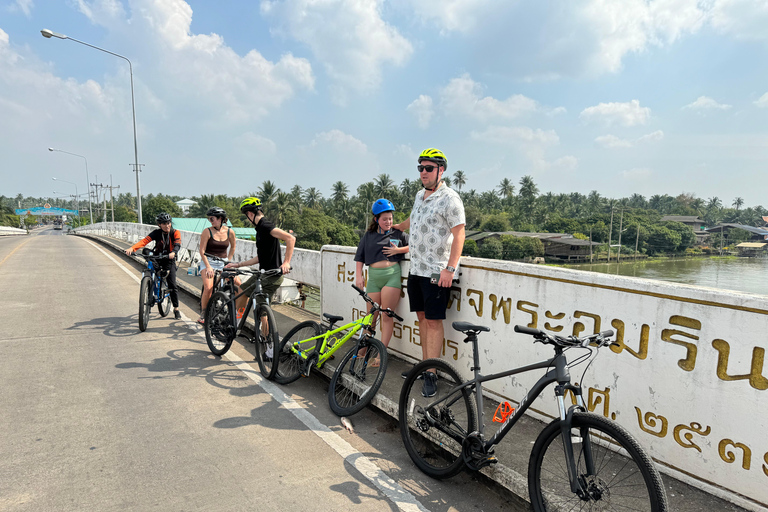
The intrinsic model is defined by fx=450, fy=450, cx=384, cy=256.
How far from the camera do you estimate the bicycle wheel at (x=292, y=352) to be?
4652 mm

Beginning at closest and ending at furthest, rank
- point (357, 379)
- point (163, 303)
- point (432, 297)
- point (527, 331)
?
point (527, 331), point (432, 297), point (357, 379), point (163, 303)

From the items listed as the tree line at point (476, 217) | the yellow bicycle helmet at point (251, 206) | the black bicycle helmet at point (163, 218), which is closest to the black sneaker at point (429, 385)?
the yellow bicycle helmet at point (251, 206)

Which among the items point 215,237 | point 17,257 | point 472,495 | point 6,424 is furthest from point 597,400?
point 17,257

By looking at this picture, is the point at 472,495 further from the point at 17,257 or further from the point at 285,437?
the point at 17,257

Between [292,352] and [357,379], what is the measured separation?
3.11ft

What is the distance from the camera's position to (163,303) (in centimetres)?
812

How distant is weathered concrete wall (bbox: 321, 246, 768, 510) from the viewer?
97.3 inches

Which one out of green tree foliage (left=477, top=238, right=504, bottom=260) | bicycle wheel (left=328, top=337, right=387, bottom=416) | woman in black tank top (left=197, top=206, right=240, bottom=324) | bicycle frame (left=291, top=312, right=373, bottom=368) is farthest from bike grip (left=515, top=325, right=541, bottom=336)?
green tree foliage (left=477, top=238, right=504, bottom=260)

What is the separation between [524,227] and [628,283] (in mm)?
109996

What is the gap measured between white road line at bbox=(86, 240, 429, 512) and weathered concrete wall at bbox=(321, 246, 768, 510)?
4.49ft

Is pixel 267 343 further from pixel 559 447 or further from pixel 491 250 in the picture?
pixel 491 250

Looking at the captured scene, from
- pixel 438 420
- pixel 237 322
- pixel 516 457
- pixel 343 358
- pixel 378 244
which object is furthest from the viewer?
pixel 237 322

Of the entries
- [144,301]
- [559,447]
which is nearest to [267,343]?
[144,301]

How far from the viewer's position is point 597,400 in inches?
126
